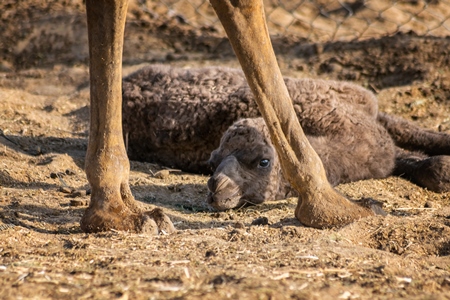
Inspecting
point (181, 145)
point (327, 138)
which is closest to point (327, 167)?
point (327, 138)

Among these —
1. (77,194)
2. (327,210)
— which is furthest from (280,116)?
(77,194)

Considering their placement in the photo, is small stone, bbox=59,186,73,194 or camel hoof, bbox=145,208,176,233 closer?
camel hoof, bbox=145,208,176,233

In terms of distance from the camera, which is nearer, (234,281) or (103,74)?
(234,281)

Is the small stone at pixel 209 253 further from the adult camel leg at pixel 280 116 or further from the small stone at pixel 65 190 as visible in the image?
the small stone at pixel 65 190

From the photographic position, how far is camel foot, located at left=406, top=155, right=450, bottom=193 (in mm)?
5301

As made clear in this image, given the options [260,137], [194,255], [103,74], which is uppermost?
[103,74]

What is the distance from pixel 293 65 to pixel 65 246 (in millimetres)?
5656

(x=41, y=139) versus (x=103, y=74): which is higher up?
(x=103, y=74)

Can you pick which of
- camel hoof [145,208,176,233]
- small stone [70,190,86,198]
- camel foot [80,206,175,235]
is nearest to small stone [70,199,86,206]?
small stone [70,190,86,198]

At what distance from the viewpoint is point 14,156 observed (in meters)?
5.65

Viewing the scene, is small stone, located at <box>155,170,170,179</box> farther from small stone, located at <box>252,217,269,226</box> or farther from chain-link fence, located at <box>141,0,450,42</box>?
chain-link fence, located at <box>141,0,450,42</box>

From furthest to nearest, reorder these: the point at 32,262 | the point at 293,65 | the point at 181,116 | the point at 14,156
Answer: the point at 293,65 < the point at 181,116 < the point at 14,156 < the point at 32,262

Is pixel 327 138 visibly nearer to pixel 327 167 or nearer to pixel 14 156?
pixel 327 167

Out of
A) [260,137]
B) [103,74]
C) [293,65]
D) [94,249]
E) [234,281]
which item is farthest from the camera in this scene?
[293,65]
